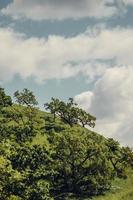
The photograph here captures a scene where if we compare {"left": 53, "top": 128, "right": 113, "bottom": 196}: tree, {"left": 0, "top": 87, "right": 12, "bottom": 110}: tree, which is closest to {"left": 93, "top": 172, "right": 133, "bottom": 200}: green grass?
{"left": 53, "top": 128, "right": 113, "bottom": 196}: tree

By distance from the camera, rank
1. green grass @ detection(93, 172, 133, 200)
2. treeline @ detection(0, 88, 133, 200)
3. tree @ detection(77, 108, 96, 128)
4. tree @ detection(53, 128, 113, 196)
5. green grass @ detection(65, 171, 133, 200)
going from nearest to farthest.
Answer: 1. treeline @ detection(0, 88, 133, 200)
2. green grass @ detection(65, 171, 133, 200)
3. green grass @ detection(93, 172, 133, 200)
4. tree @ detection(53, 128, 113, 196)
5. tree @ detection(77, 108, 96, 128)

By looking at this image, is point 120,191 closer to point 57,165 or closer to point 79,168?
point 79,168

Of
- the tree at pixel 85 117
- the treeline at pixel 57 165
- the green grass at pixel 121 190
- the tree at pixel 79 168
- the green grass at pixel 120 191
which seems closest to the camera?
the treeline at pixel 57 165

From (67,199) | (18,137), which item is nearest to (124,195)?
(67,199)

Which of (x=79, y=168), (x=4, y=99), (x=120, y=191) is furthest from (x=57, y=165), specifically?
(x=4, y=99)

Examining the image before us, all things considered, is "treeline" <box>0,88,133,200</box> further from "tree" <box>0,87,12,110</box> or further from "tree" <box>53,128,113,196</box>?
"tree" <box>0,87,12,110</box>

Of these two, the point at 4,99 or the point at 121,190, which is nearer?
the point at 121,190

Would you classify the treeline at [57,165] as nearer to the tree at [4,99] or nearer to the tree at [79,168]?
the tree at [79,168]

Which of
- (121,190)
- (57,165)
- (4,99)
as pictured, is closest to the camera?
(57,165)

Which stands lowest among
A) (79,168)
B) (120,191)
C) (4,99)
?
(120,191)

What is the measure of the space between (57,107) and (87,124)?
1316 centimetres

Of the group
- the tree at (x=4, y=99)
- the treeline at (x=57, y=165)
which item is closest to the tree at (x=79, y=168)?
the treeline at (x=57, y=165)

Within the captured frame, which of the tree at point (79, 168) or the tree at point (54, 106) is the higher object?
the tree at point (54, 106)

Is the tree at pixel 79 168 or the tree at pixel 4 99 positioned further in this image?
the tree at pixel 4 99
